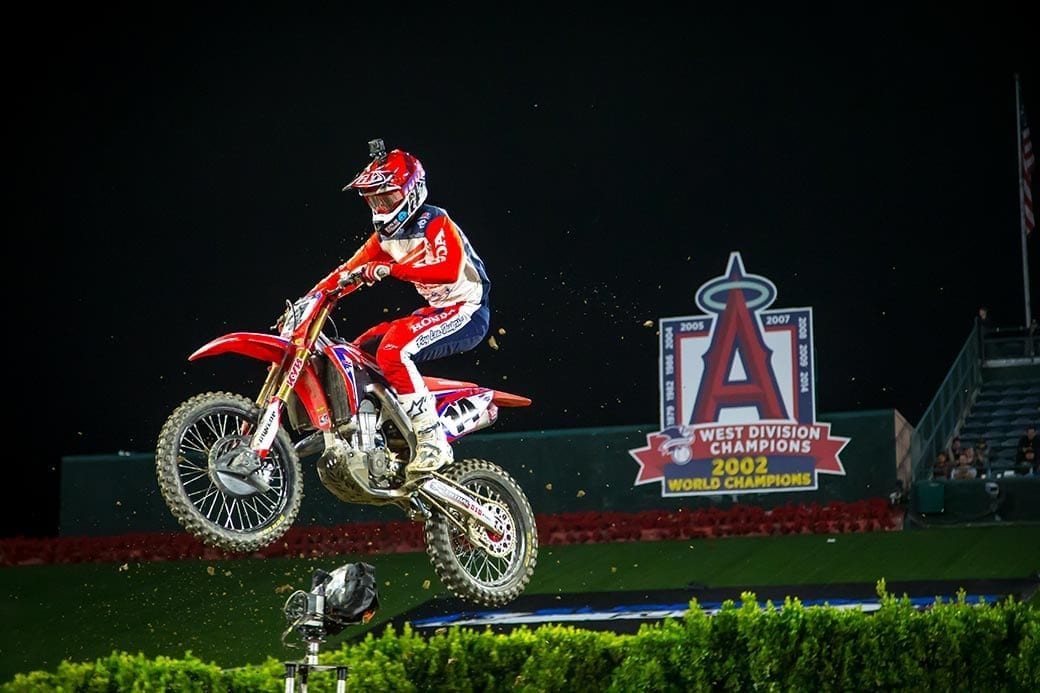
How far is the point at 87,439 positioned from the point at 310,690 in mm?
12093

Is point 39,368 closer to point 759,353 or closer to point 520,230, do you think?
point 520,230

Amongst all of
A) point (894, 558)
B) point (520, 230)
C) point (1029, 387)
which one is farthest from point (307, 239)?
point (1029, 387)

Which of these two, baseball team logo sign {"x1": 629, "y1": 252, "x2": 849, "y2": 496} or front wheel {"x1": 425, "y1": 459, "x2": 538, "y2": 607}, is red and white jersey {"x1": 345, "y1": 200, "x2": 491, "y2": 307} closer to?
front wheel {"x1": 425, "y1": 459, "x2": 538, "y2": 607}

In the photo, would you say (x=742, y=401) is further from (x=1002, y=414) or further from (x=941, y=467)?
(x=1002, y=414)

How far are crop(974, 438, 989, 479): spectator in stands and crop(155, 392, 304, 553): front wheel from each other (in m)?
11.1

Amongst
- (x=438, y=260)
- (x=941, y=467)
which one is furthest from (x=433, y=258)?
(x=941, y=467)

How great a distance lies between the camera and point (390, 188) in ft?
28.0

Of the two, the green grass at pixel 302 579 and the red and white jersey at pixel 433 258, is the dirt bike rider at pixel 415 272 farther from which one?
the green grass at pixel 302 579

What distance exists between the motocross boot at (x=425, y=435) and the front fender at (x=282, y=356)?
47 cm

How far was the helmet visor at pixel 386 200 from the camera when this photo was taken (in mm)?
8539

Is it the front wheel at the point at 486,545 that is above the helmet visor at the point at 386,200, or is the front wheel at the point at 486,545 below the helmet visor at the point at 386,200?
below

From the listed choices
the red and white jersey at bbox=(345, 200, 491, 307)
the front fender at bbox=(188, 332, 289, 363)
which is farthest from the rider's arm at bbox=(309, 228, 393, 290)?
the front fender at bbox=(188, 332, 289, 363)

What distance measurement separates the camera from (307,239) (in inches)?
737

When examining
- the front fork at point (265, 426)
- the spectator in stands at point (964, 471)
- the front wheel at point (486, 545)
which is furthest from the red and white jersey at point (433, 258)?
the spectator in stands at point (964, 471)
